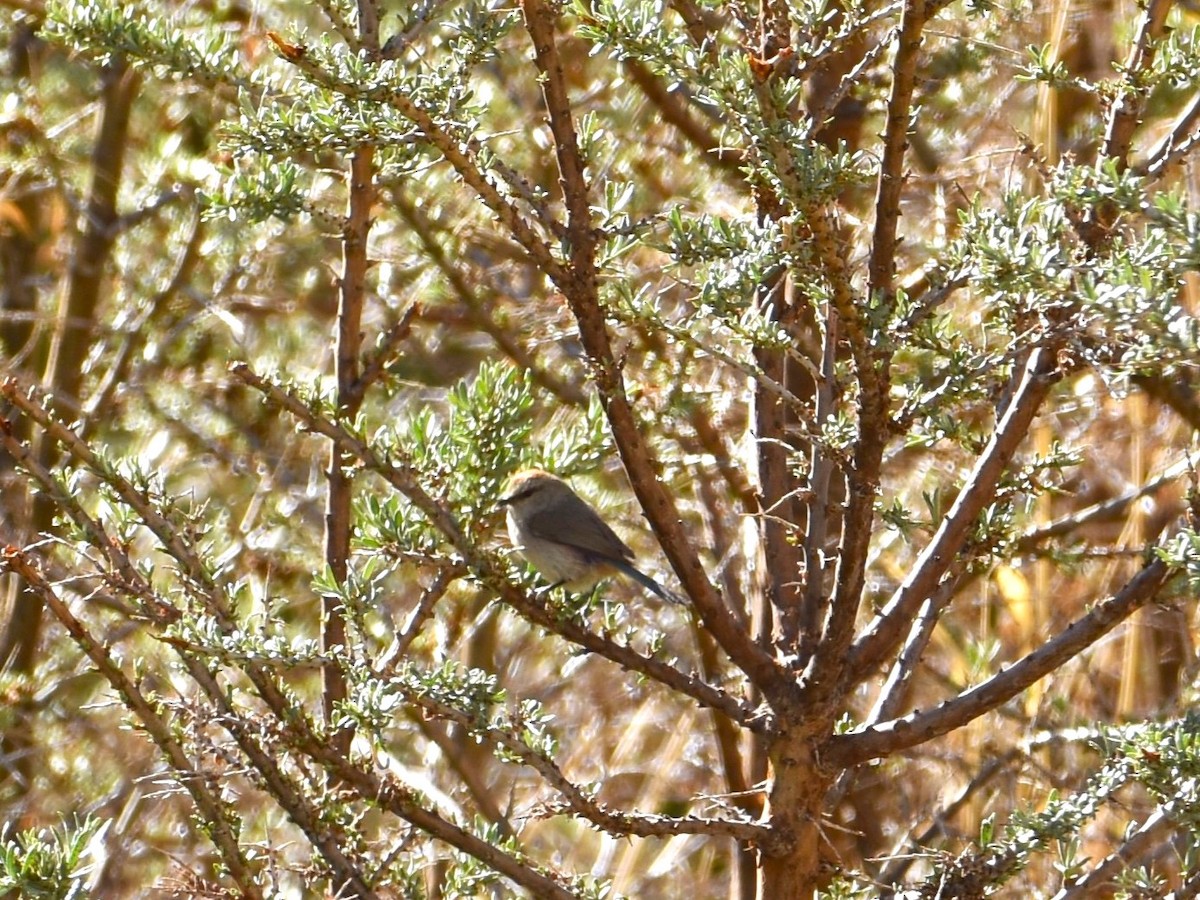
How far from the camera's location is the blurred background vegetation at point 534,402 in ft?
6.63

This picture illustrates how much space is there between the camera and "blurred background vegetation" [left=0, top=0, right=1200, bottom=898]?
6.63 ft

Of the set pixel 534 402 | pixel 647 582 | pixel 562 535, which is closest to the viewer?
pixel 534 402

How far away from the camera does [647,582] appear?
14.4 ft

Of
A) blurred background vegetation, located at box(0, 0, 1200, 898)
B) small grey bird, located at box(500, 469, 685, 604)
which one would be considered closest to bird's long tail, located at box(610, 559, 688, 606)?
small grey bird, located at box(500, 469, 685, 604)

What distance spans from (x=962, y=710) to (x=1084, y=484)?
3.47 metres

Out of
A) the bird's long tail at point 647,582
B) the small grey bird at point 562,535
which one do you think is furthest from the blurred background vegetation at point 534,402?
the small grey bird at point 562,535

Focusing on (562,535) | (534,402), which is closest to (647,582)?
(562,535)

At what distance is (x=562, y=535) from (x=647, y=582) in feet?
1.38

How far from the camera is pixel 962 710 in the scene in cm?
214

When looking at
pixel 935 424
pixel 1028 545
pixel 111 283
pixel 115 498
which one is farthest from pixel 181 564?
pixel 111 283

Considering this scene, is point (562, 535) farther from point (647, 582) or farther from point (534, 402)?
point (534, 402)

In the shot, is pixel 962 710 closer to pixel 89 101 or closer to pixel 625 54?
pixel 625 54

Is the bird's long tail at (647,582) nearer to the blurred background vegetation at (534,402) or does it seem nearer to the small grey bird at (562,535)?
the small grey bird at (562,535)

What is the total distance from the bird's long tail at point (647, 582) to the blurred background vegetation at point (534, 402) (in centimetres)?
20
